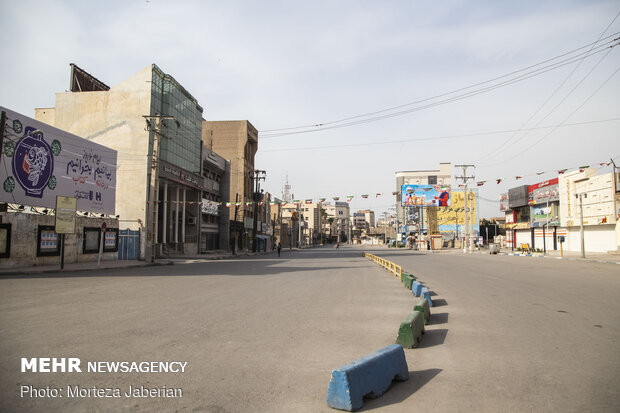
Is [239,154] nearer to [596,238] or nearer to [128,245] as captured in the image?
[128,245]

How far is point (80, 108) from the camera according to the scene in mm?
39344

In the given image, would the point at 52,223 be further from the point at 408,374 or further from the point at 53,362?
the point at 408,374

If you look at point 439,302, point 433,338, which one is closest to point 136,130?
point 439,302

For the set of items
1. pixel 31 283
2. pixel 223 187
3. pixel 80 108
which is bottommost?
pixel 31 283

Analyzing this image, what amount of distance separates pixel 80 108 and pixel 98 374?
41270mm

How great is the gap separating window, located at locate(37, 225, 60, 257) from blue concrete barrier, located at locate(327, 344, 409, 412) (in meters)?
25.1

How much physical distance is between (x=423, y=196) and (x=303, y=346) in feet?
219

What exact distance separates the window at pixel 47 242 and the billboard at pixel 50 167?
1.45 meters

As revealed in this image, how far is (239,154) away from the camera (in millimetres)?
70125

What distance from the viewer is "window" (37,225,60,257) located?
2373cm

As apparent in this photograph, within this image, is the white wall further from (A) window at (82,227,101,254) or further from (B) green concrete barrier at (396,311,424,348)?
(A) window at (82,227,101,254)

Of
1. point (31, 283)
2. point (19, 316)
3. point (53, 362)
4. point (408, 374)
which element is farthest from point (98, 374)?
point (31, 283)

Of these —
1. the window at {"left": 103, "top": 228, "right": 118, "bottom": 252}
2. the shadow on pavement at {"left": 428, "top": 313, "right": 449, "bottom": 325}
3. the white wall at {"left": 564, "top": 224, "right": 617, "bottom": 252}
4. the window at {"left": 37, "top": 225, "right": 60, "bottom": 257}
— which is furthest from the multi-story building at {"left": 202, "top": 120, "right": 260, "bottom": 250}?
the shadow on pavement at {"left": 428, "top": 313, "right": 449, "bottom": 325}

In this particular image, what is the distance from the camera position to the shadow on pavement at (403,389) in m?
4.25
